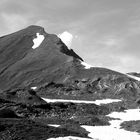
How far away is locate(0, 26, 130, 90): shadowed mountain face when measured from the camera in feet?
402

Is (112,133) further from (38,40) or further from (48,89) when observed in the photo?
(38,40)

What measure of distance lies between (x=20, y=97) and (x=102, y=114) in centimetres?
1996

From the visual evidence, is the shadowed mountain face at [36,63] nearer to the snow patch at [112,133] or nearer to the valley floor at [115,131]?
the valley floor at [115,131]

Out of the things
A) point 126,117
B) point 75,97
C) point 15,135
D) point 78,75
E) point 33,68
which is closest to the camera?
point 15,135

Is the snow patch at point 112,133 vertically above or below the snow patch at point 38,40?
below

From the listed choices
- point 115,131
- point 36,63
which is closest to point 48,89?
point 36,63

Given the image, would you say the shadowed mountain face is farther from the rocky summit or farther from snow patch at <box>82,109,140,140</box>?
snow patch at <box>82,109,140,140</box>

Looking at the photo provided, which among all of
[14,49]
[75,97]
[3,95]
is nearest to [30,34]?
[14,49]

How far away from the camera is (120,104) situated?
89.5 metres

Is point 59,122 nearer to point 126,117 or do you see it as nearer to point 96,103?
point 126,117

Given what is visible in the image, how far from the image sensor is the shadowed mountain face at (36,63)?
12262 centimetres

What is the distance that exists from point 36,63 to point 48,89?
1178 inches

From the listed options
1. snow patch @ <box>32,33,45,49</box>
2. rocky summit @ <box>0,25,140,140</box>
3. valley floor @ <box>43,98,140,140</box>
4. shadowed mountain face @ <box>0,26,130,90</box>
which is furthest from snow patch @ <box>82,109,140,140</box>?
snow patch @ <box>32,33,45,49</box>

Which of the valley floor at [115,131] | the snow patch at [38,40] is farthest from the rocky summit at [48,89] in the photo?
the valley floor at [115,131]
